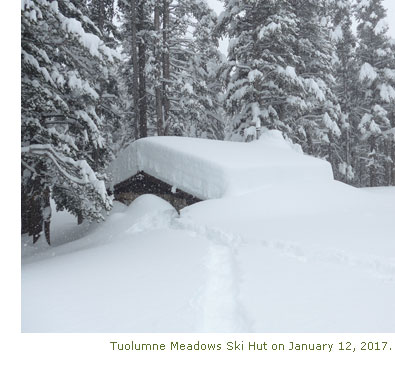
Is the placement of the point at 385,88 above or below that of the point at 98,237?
above

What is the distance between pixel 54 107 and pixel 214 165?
402 centimetres

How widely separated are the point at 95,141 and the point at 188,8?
10.4 meters

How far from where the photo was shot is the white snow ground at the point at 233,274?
3.21 metres

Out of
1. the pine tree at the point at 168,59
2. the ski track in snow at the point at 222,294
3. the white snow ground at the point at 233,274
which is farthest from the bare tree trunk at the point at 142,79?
the ski track in snow at the point at 222,294

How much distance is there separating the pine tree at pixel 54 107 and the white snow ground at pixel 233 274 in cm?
122

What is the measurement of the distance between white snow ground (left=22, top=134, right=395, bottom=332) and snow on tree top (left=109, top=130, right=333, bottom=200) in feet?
2.01

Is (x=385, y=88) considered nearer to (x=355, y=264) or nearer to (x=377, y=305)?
(x=355, y=264)

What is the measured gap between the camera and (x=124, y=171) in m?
11.1

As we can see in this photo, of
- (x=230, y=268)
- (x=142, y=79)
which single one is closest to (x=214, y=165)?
(x=230, y=268)

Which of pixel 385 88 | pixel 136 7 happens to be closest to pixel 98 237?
pixel 136 7

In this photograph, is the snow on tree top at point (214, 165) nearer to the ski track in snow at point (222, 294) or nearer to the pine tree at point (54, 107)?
the pine tree at point (54, 107)

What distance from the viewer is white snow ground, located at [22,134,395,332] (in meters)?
3.21

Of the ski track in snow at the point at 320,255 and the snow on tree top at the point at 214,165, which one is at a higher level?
the snow on tree top at the point at 214,165

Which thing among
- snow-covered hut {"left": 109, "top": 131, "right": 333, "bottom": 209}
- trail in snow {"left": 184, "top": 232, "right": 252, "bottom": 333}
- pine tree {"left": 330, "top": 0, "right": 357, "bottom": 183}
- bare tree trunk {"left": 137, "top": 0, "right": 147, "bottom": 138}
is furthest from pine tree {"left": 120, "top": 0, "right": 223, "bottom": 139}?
trail in snow {"left": 184, "top": 232, "right": 252, "bottom": 333}
